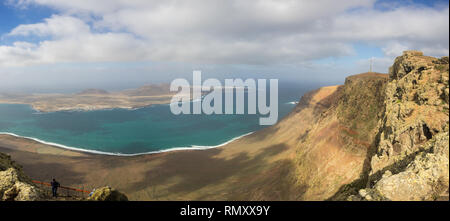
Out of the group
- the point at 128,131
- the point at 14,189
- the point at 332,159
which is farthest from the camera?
the point at 128,131

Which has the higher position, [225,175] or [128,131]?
[128,131]

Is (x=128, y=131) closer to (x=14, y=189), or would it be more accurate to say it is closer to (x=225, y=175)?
(x=225, y=175)

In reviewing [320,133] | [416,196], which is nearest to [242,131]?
[320,133]

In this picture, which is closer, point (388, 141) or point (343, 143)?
point (388, 141)

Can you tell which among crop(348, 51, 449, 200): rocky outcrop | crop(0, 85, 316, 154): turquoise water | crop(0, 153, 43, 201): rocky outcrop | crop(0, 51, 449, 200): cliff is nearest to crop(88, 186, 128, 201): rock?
crop(0, 51, 449, 200): cliff

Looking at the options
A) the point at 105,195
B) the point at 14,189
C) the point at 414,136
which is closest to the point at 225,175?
the point at 105,195

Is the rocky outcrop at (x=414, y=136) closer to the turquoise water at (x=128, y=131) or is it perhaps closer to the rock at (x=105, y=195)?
the rock at (x=105, y=195)
